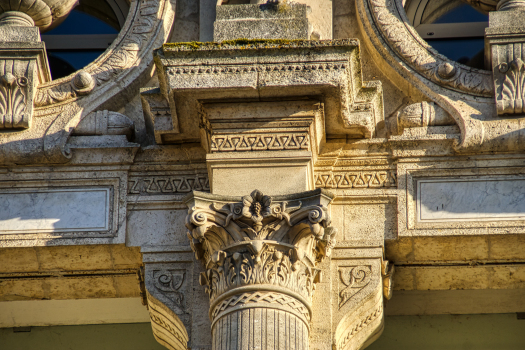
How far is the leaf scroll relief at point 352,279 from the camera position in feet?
25.3

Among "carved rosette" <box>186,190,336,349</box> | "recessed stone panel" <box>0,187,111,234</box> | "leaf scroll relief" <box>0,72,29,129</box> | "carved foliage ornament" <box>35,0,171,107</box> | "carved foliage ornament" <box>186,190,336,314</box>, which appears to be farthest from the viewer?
"carved foliage ornament" <box>35,0,171,107</box>

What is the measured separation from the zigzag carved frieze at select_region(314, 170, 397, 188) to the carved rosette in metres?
0.83

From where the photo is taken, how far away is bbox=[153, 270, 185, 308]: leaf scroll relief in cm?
785

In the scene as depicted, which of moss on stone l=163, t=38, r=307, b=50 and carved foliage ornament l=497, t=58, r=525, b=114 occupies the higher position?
moss on stone l=163, t=38, r=307, b=50

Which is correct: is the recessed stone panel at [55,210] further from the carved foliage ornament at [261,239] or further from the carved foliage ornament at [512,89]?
the carved foliage ornament at [512,89]

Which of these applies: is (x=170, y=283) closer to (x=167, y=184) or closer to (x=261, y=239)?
(x=167, y=184)

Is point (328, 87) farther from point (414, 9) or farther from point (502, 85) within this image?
point (414, 9)

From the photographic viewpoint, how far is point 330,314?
757 centimetres

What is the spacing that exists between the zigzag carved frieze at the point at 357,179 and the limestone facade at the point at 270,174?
0.01 m

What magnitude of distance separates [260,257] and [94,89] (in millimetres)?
2592

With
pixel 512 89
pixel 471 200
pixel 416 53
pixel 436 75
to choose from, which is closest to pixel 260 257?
pixel 471 200

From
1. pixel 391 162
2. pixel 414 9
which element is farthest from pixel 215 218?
pixel 414 9

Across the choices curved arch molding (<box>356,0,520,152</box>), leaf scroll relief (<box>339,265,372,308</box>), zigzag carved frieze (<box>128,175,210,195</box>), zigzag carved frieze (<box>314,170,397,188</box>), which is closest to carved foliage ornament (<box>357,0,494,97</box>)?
curved arch molding (<box>356,0,520,152</box>)

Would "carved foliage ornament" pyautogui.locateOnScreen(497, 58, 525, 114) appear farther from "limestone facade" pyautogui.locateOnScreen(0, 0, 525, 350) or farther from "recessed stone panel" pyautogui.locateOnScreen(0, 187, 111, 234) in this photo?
"recessed stone panel" pyautogui.locateOnScreen(0, 187, 111, 234)
